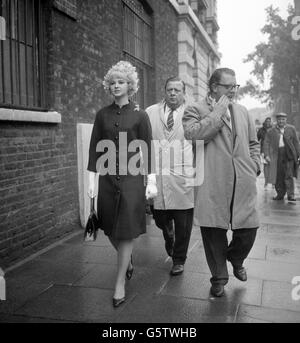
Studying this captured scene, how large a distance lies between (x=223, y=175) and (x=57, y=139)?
8.67 feet

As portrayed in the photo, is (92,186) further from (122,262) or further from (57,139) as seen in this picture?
(57,139)

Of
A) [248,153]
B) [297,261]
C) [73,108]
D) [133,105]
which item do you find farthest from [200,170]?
[73,108]

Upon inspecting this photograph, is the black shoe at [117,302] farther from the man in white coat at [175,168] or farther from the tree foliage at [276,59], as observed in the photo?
the tree foliage at [276,59]

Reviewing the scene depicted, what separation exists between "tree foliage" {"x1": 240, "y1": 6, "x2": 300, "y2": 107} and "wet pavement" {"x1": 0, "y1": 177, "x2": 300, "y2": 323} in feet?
80.8

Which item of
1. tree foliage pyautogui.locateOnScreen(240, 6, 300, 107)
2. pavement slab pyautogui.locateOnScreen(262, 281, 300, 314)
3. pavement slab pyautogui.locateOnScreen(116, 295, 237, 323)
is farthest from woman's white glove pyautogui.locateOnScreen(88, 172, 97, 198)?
tree foliage pyautogui.locateOnScreen(240, 6, 300, 107)

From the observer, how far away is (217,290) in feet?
12.3

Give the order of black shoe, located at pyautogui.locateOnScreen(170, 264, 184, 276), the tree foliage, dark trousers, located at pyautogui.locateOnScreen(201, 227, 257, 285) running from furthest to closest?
the tree foliage
black shoe, located at pyautogui.locateOnScreen(170, 264, 184, 276)
dark trousers, located at pyautogui.locateOnScreen(201, 227, 257, 285)

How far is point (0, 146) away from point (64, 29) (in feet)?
6.88

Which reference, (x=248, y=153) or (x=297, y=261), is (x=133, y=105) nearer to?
(x=248, y=153)

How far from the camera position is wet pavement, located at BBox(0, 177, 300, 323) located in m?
3.37

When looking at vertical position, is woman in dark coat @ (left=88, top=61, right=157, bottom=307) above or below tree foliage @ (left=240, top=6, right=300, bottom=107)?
below

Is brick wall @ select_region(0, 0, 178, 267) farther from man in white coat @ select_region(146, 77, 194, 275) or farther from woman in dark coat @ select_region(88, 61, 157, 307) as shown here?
man in white coat @ select_region(146, 77, 194, 275)

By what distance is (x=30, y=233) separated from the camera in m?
5.01

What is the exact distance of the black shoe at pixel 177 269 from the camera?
434 centimetres
